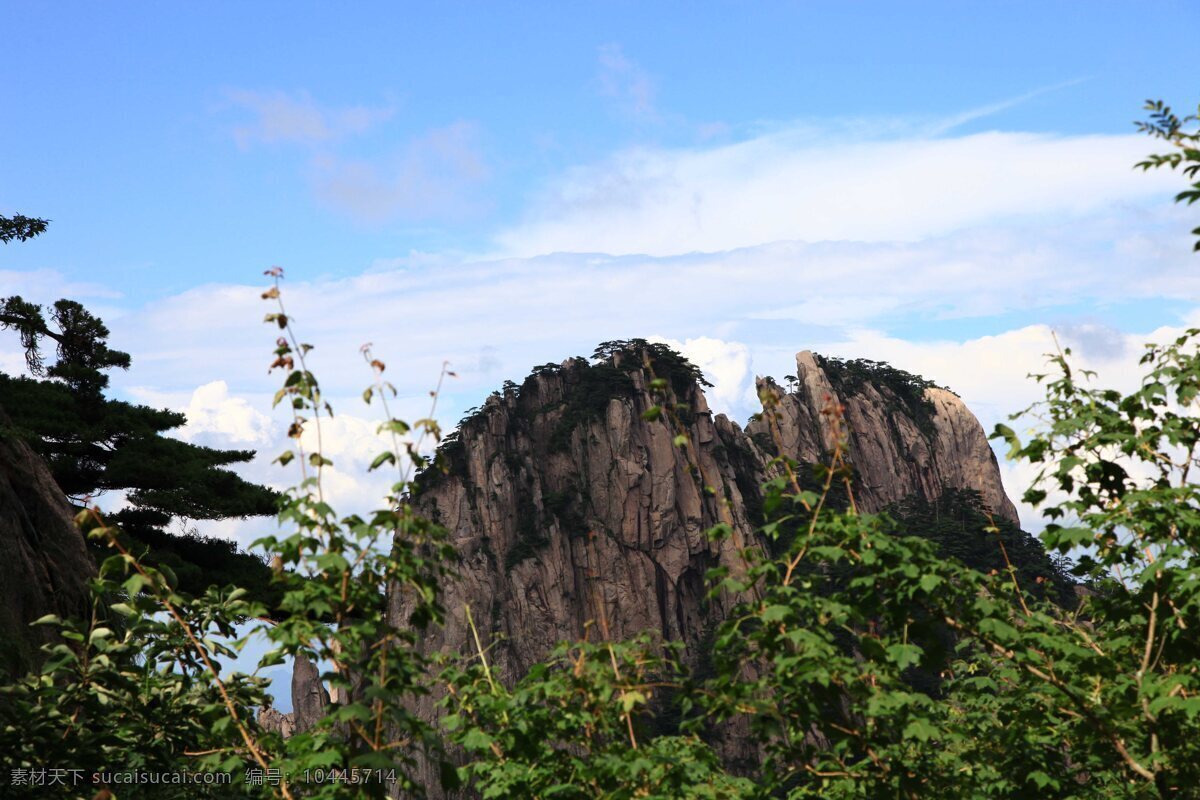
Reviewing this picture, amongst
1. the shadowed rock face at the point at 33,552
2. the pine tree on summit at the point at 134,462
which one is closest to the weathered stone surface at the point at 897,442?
the pine tree on summit at the point at 134,462

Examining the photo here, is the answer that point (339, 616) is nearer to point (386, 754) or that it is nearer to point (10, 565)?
point (386, 754)

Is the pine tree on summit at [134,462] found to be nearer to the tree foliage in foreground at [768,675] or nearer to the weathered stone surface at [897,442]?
the tree foliage in foreground at [768,675]

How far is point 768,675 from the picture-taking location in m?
6.26

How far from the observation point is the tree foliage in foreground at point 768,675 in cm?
573

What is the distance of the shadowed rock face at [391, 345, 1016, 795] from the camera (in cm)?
8331

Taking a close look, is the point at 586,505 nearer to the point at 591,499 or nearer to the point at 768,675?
the point at 591,499

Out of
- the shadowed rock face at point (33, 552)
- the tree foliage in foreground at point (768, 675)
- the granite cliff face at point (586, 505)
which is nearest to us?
the tree foliage in foreground at point (768, 675)

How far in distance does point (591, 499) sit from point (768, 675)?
8395cm

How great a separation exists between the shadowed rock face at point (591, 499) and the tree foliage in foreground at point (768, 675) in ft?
235

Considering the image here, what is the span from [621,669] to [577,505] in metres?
83.0

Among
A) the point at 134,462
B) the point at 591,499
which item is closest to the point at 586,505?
the point at 591,499

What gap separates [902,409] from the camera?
341ft

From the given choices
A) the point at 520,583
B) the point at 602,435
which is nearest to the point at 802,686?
the point at 520,583

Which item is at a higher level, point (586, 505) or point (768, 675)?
point (586, 505)
